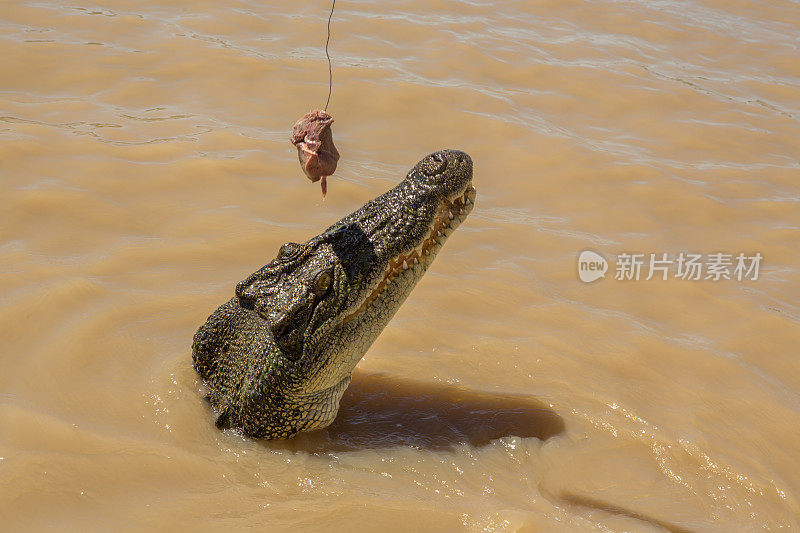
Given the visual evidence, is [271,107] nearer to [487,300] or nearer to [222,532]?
[487,300]

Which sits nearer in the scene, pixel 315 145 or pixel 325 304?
pixel 315 145

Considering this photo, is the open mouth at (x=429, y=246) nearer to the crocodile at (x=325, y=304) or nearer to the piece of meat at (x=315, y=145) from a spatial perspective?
the crocodile at (x=325, y=304)

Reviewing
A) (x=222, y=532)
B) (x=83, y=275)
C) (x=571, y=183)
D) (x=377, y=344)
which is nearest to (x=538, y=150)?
(x=571, y=183)

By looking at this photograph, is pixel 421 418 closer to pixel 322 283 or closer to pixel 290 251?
pixel 322 283

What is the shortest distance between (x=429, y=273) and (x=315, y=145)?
2.17 meters

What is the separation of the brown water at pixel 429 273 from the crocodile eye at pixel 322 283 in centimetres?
73

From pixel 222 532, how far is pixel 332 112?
4704 millimetres

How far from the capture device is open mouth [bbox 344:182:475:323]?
3.43 metres

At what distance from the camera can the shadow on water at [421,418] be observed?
3590mm

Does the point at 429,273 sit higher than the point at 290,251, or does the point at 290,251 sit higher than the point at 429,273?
the point at 290,251

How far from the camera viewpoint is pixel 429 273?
4.95m
